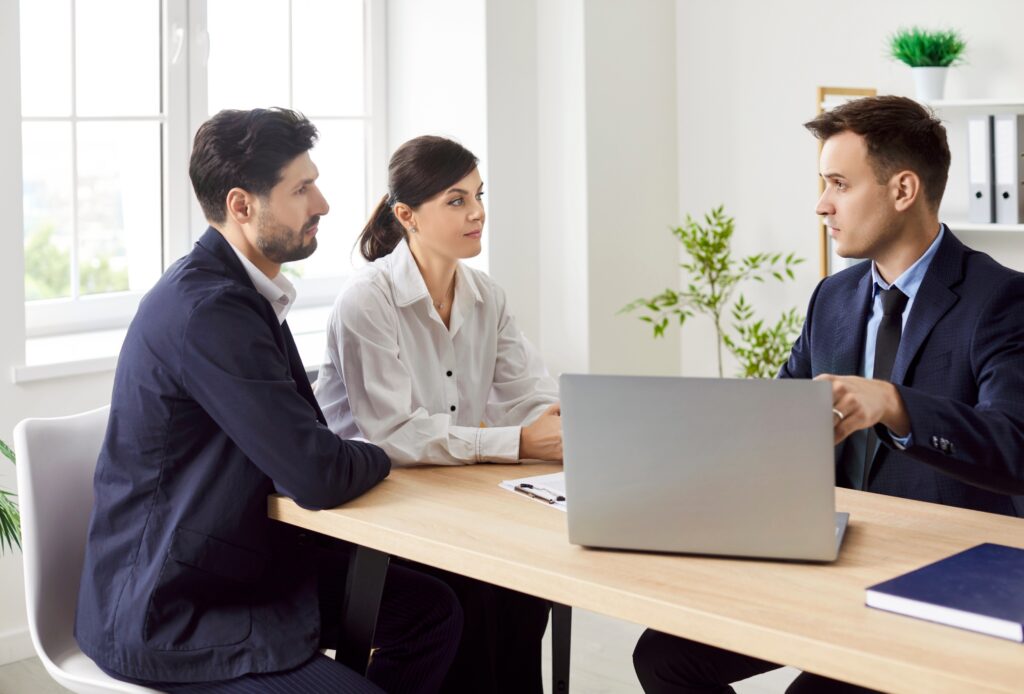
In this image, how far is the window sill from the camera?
3248 millimetres

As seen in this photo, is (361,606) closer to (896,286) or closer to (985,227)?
(896,286)

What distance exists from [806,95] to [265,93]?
73.5 inches

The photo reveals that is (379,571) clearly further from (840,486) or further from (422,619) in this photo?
(840,486)

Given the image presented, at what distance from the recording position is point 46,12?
A: 11.4ft

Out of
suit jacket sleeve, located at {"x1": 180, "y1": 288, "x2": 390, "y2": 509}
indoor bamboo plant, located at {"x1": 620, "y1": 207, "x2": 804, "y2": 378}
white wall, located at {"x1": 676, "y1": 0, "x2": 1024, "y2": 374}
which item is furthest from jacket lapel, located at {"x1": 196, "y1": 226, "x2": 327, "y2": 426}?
white wall, located at {"x1": 676, "y1": 0, "x2": 1024, "y2": 374}

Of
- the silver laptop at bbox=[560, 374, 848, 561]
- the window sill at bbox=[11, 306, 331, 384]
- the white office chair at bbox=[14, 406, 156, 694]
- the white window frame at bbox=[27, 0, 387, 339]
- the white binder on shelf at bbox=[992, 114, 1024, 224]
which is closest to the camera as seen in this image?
the silver laptop at bbox=[560, 374, 848, 561]

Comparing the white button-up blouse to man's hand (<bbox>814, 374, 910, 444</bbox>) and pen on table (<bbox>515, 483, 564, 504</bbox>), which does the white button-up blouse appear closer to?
pen on table (<bbox>515, 483, 564, 504</bbox>)

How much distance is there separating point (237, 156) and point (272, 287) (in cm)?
23

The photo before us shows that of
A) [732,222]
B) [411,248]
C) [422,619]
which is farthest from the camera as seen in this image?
[732,222]

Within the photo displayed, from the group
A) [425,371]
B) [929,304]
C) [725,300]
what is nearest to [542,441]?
[425,371]

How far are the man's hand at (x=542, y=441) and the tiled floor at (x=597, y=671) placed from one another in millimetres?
1033

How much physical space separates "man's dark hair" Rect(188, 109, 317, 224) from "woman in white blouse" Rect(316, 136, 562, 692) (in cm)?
36

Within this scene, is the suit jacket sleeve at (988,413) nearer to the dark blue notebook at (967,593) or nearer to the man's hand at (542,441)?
the dark blue notebook at (967,593)

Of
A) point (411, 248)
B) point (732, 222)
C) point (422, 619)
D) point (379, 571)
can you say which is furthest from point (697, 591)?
point (732, 222)
